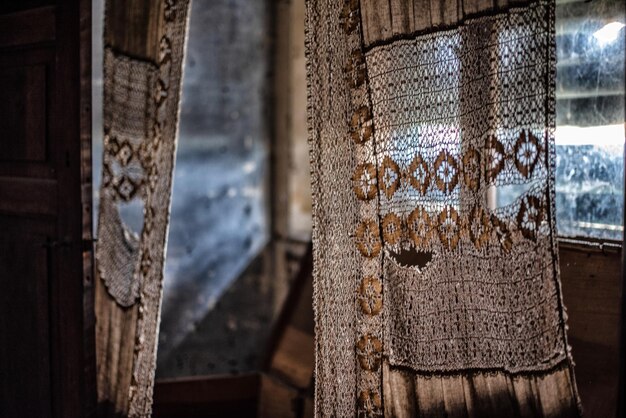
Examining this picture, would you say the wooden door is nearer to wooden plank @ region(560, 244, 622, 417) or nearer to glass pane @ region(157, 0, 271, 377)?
glass pane @ region(157, 0, 271, 377)

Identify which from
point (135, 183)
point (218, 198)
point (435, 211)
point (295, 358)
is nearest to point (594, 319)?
point (435, 211)

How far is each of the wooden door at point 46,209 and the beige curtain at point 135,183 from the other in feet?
0.29

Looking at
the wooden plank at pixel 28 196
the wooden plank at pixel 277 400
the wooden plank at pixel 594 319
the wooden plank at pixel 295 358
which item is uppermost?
the wooden plank at pixel 28 196

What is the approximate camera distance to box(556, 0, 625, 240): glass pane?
2.01 metres

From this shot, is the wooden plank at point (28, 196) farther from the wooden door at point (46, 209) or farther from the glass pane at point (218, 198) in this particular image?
the glass pane at point (218, 198)

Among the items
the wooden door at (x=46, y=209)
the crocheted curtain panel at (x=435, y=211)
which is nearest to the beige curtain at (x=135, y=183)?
the wooden door at (x=46, y=209)

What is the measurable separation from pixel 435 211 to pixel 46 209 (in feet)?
5.08

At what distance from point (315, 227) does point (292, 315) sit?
1545 millimetres

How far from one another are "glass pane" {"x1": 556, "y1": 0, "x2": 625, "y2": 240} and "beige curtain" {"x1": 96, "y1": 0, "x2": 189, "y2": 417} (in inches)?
51.7

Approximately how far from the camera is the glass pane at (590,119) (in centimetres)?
201

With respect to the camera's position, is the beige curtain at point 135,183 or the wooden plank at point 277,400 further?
the wooden plank at point 277,400

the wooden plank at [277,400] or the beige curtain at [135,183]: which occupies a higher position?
the beige curtain at [135,183]

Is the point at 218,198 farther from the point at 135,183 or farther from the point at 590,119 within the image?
the point at 590,119

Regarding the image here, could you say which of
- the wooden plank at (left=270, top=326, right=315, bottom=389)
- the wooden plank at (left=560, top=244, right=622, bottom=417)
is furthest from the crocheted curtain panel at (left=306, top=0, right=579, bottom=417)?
the wooden plank at (left=270, top=326, right=315, bottom=389)
